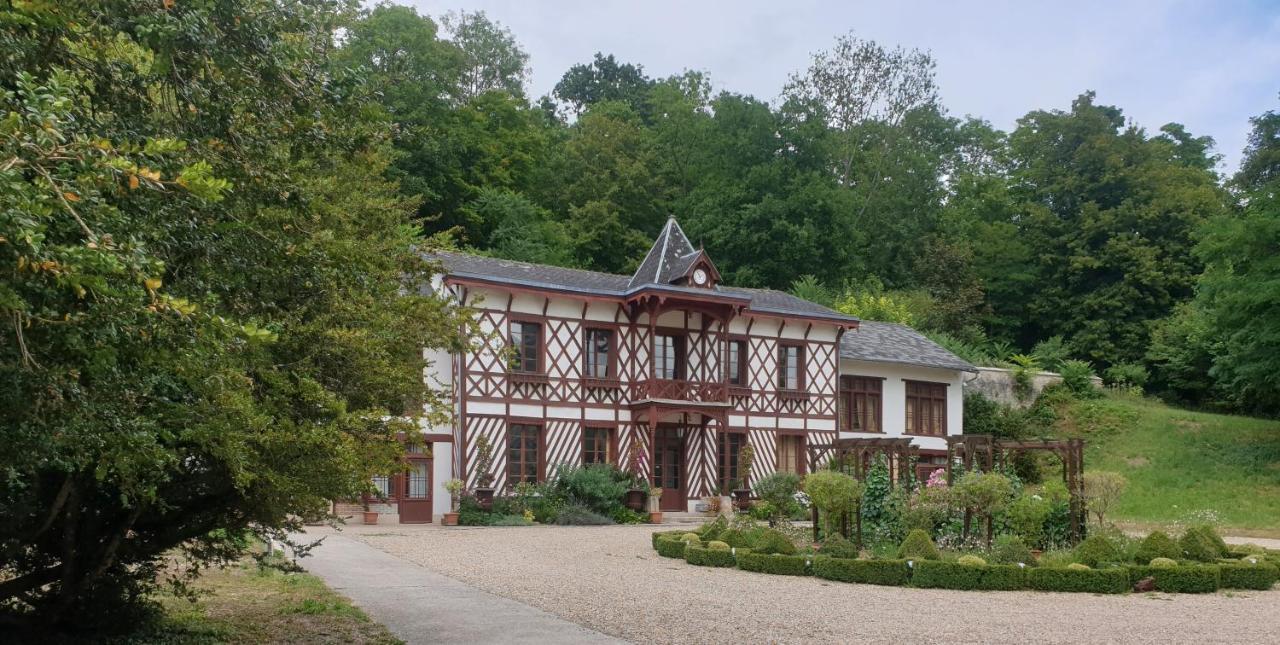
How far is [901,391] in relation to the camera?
106ft

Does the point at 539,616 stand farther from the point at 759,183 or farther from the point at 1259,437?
the point at 759,183

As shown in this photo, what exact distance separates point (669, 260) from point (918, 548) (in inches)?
606

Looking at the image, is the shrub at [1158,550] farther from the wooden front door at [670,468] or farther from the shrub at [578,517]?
the wooden front door at [670,468]

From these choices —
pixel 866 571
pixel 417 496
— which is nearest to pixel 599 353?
pixel 417 496

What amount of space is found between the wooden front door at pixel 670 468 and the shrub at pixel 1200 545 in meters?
14.5

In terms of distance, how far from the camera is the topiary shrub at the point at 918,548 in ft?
44.1

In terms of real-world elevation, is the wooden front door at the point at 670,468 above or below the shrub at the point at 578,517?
above

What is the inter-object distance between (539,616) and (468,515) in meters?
13.8

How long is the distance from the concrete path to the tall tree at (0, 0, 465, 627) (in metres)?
1.61

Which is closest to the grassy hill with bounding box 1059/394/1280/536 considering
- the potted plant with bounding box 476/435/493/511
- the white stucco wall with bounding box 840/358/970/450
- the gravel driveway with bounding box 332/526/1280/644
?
the white stucco wall with bounding box 840/358/970/450

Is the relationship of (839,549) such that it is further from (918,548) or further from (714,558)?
(714,558)

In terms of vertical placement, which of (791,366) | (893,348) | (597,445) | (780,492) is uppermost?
(893,348)

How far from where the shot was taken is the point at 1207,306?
32438 mm

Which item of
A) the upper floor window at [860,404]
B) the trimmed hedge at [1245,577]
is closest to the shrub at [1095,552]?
the trimmed hedge at [1245,577]
